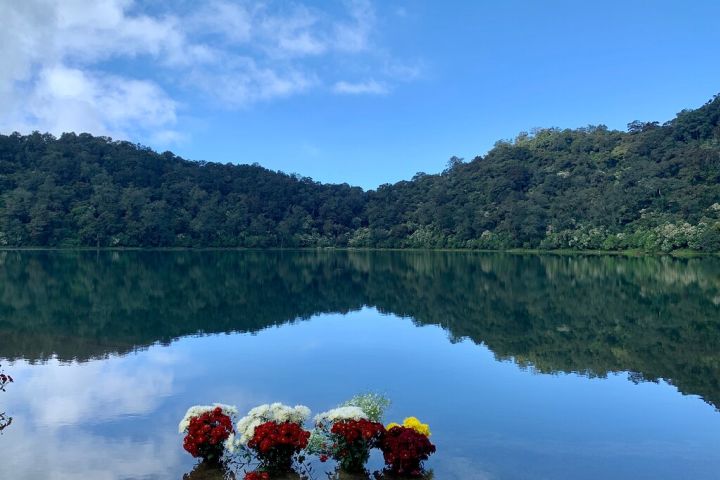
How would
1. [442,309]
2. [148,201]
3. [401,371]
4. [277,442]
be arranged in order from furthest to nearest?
1. [148,201]
2. [442,309]
3. [401,371]
4. [277,442]

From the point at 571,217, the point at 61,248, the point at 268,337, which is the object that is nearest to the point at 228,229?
the point at 61,248

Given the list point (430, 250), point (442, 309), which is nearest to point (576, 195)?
point (430, 250)

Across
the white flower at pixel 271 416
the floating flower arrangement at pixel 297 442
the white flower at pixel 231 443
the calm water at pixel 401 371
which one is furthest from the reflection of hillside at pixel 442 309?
the white flower at pixel 231 443

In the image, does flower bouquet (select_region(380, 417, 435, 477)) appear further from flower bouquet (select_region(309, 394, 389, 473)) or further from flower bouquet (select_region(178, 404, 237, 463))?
flower bouquet (select_region(178, 404, 237, 463))

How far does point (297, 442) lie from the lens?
7.21m

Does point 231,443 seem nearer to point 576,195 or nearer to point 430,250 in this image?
point 576,195

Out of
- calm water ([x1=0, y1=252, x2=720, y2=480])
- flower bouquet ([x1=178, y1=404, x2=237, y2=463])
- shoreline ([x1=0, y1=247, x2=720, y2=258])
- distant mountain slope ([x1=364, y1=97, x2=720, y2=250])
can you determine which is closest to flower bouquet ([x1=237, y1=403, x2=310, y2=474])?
flower bouquet ([x1=178, y1=404, x2=237, y2=463])

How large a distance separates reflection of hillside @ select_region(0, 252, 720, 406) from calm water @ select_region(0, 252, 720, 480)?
0.11 metres

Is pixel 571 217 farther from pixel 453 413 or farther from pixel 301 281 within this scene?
pixel 453 413

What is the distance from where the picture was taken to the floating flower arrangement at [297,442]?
23.8ft

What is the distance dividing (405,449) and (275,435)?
1.62 metres

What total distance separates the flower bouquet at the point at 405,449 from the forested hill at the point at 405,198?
6151 centimetres

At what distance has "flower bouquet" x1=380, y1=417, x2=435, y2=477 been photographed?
7.24m

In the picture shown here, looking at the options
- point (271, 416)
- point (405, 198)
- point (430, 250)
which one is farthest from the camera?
point (405, 198)
